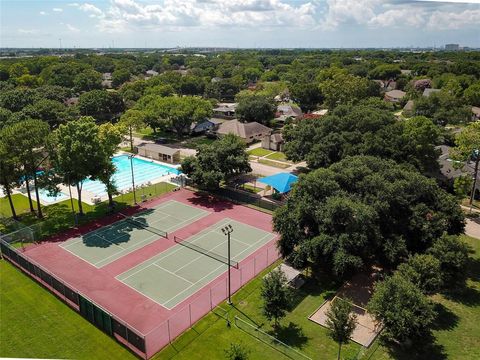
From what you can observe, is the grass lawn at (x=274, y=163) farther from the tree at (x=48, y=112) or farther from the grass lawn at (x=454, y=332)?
the tree at (x=48, y=112)

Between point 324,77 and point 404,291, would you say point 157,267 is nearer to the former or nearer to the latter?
point 404,291

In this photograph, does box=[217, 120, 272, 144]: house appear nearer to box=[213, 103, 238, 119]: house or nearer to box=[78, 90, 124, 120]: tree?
box=[213, 103, 238, 119]: house

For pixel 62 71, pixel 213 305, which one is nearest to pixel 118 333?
pixel 213 305

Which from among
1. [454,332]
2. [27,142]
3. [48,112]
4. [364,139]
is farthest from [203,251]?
[48,112]

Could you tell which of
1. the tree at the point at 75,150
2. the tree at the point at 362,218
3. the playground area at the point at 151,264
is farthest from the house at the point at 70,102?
the tree at the point at 362,218

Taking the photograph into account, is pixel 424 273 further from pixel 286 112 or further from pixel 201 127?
pixel 286 112

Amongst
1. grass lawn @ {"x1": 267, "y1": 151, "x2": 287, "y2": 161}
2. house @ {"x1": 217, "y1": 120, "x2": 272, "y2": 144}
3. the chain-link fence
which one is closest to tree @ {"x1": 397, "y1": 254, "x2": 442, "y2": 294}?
the chain-link fence
